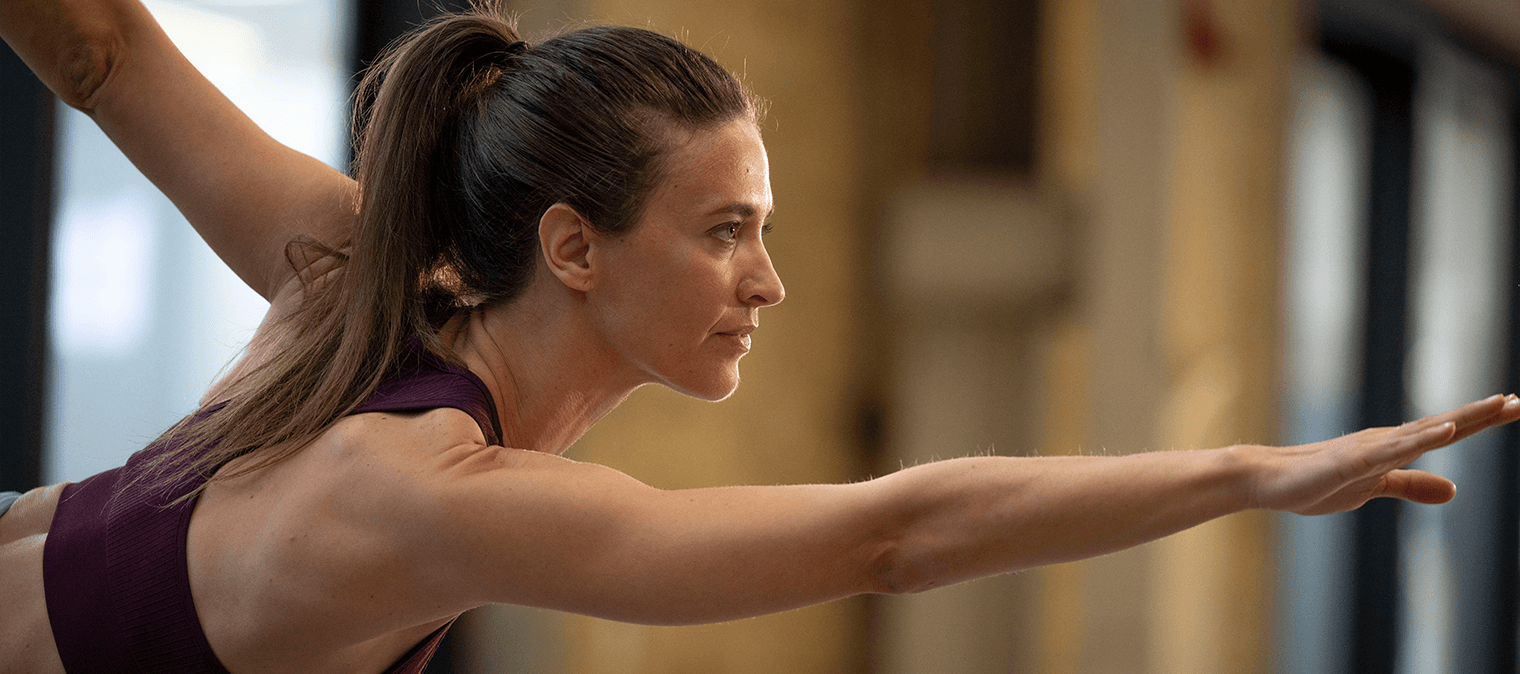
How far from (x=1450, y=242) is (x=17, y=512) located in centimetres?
234

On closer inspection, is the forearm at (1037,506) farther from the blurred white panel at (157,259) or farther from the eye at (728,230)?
the blurred white panel at (157,259)

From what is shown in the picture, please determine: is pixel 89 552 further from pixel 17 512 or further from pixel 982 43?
pixel 982 43

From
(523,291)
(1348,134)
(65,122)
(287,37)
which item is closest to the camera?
(523,291)

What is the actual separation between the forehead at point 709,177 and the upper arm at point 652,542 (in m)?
0.18

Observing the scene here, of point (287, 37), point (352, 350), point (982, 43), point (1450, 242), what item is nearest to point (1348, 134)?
point (1450, 242)

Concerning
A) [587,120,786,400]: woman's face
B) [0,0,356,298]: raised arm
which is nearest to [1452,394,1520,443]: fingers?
[587,120,786,400]: woman's face

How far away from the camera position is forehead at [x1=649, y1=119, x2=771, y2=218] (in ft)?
2.03

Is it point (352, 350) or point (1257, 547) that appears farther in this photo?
point (1257, 547)

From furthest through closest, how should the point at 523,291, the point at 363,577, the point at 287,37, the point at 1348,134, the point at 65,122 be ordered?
1. the point at 1348,134
2. the point at 287,37
3. the point at 65,122
4. the point at 523,291
5. the point at 363,577

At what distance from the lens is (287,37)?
1458mm

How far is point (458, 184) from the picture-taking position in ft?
2.21

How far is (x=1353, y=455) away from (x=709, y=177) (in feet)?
1.17

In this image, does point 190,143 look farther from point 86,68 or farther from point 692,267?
point 692,267

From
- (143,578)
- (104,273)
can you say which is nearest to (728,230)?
(143,578)
